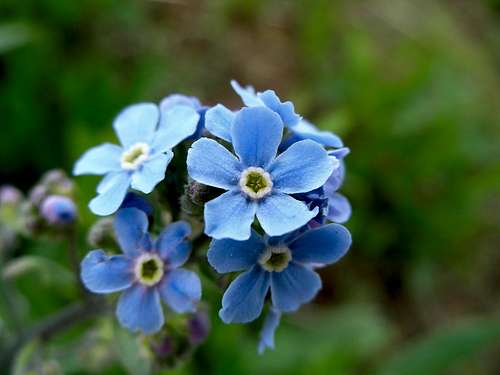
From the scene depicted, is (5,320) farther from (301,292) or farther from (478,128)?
(478,128)

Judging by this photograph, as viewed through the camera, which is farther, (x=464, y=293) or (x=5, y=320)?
(x=464, y=293)

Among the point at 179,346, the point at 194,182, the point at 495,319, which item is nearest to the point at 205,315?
the point at 179,346

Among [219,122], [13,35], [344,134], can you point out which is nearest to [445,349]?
[344,134]

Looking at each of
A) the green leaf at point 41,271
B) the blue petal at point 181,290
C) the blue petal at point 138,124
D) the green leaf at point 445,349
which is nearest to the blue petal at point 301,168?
the blue petal at point 181,290

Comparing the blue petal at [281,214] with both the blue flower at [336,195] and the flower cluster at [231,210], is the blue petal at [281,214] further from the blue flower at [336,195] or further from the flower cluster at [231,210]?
the blue flower at [336,195]

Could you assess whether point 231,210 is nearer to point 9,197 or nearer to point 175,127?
point 175,127

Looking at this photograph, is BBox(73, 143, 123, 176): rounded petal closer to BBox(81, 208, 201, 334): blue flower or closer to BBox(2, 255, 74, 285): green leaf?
BBox(81, 208, 201, 334): blue flower
